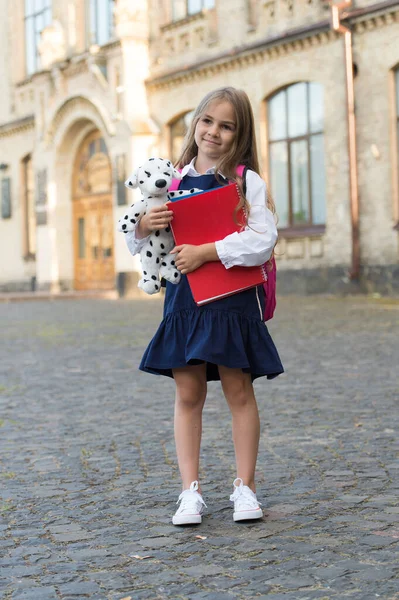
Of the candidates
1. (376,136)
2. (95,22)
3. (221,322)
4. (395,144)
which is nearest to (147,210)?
(221,322)

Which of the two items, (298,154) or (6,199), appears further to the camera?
(6,199)

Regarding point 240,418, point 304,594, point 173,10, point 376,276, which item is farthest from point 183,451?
point 173,10

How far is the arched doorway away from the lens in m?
28.7

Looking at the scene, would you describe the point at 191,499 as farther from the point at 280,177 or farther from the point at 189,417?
the point at 280,177

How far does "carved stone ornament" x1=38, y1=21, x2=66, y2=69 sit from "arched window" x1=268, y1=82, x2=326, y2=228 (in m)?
8.56

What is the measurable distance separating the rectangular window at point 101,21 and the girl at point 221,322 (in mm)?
23893

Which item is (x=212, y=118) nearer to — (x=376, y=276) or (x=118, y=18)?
(x=376, y=276)

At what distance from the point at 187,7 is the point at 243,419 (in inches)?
867

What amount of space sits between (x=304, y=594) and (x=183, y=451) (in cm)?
113

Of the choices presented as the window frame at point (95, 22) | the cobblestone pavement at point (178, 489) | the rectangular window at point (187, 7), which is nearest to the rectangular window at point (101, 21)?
the window frame at point (95, 22)

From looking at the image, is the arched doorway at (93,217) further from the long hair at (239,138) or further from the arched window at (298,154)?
the long hair at (239,138)

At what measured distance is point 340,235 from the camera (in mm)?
20547

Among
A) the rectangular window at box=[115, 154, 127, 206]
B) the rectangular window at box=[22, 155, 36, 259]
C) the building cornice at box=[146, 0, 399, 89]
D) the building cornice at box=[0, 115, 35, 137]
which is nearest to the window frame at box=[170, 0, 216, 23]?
the building cornice at box=[146, 0, 399, 89]

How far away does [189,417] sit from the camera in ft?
13.4
